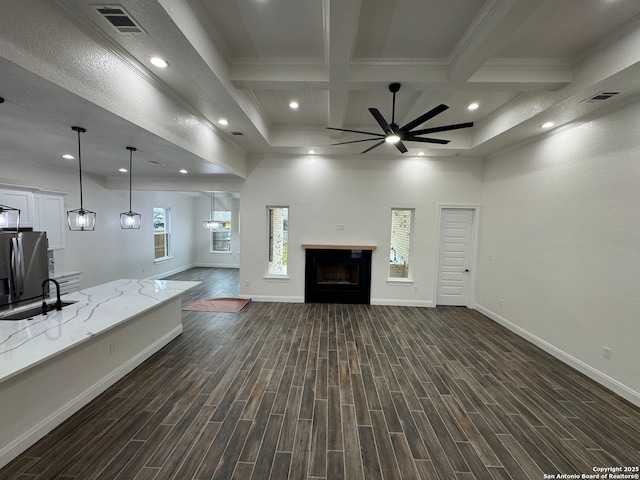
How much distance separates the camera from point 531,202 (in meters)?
3.84

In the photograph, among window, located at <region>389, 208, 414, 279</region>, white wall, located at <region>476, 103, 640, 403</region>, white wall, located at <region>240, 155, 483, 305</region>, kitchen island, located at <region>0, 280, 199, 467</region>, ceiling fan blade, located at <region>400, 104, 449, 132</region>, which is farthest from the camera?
window, located at <region>389, 208, 414, 279</region>

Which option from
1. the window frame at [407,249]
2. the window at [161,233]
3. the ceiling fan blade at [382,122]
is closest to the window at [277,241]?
the window frame at [407,249]

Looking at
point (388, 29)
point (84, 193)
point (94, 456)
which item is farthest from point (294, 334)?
point (84, 193)

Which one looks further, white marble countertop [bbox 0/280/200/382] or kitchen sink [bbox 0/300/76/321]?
kitchen sink [bbox 0/300/76/321]

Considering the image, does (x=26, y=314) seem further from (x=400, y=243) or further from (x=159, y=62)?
(x=400, y=243)

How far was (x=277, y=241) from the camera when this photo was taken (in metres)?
5.66

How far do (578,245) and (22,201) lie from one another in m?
8.11

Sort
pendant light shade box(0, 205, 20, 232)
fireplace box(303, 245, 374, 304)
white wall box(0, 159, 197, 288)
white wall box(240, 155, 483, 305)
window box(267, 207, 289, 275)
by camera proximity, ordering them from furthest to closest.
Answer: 1. window box(267, 207, 289, 275)
2. fireplace box(303, 245, 374, 304)
3. white wall box(240, 155, 483, 305)
4. white wall box(0, 159, 197, 288)
5. pendant light shade box(0, 205, 20, 232)

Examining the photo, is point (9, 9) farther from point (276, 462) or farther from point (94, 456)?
point (276, 462)

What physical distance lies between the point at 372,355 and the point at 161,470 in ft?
7.91

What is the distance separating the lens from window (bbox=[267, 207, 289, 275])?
18.2 feet

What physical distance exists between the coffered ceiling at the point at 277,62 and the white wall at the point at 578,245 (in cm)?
47

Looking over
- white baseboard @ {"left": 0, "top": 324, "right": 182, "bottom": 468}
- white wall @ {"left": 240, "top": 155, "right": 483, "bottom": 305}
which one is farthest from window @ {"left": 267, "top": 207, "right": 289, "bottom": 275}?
white baseboard @ {"left": 0, "top": 324, "right": 182, "bottom": 468}

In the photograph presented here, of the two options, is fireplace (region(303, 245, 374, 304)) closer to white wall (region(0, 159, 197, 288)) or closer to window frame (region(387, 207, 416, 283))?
window frame (region(387, 207, 416, 283))
